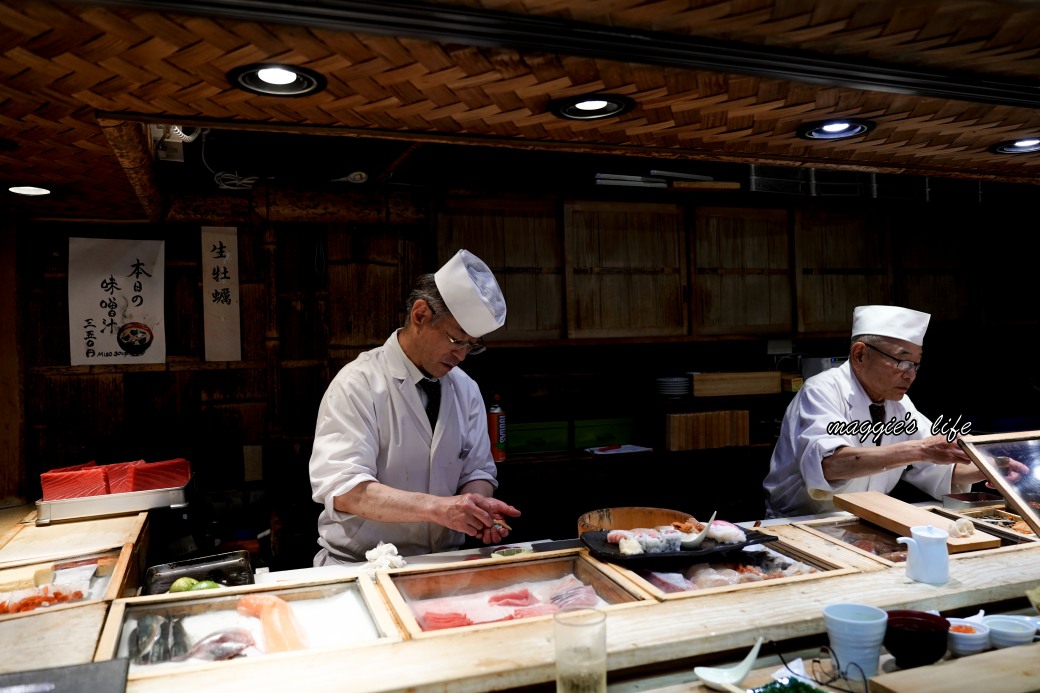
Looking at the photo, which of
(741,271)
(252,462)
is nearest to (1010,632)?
(741,271)

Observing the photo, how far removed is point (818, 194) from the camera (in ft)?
18.7

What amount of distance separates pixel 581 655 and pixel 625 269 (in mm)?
4023

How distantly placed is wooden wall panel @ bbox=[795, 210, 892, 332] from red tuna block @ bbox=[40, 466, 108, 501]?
4967 millimetres

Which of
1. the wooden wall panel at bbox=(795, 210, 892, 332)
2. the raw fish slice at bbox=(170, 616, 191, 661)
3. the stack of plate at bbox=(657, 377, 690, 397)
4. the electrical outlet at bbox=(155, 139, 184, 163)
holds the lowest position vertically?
the raw fish slice at bbox=(170, 616, 191, 661)

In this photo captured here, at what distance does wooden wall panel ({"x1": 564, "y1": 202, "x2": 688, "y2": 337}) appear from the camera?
5.20 metres

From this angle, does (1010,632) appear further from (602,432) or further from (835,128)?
(602,432)

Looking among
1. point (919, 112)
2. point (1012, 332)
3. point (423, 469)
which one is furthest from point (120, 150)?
point (1012, 332)

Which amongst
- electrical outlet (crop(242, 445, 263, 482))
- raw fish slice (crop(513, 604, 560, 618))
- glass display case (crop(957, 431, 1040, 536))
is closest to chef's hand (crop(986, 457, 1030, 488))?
glass display case (crop(957, 431, 1040, 536))

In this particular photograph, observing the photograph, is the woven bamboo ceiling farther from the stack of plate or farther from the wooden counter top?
the stack of plate

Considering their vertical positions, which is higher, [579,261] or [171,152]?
[171,152]

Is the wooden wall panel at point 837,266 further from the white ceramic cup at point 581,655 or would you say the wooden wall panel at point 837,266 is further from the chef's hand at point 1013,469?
the white ceramic cup at point 581,655

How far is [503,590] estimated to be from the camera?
2377 millimetres

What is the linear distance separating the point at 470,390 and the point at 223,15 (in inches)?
87.5

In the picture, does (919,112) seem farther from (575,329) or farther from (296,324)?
(296,324)
